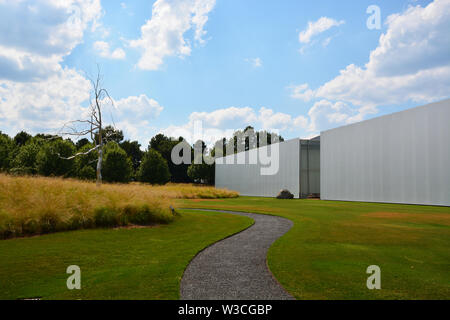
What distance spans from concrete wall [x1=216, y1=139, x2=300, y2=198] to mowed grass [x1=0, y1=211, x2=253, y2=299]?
21.0m

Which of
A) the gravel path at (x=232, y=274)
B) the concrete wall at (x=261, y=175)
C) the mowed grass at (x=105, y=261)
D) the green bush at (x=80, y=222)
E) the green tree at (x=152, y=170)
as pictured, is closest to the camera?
the gravel path at (x=232, y=274)

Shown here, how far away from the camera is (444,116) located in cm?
1656

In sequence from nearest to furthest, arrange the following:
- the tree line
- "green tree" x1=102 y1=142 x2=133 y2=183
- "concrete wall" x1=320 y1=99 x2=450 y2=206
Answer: "concrete wall" x1=320 y1=99 x2=450 y2=206 → the tree line → "green tree" x1=102 y1=142 x2=133 y2=183

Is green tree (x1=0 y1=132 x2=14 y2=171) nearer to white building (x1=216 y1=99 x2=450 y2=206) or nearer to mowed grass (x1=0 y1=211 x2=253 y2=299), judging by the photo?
white building (x1=216 y1=99 x2=450 y2=206)

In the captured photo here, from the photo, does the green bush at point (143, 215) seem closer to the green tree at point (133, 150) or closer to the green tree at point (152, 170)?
the green tree at point (152, 170)

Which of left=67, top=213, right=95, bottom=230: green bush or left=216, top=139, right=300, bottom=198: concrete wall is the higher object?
left=216, top=139, right=300, bottom=198: concrete wall

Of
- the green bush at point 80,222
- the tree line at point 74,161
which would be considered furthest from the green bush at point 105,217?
the tree line at point 74,161

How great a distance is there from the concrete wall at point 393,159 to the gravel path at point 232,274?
1455 centimetres

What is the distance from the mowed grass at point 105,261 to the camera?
3.68 meters

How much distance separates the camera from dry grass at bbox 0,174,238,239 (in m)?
7.07

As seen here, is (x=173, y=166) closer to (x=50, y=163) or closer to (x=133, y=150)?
(x=133, y=150)

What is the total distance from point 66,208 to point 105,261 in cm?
353
